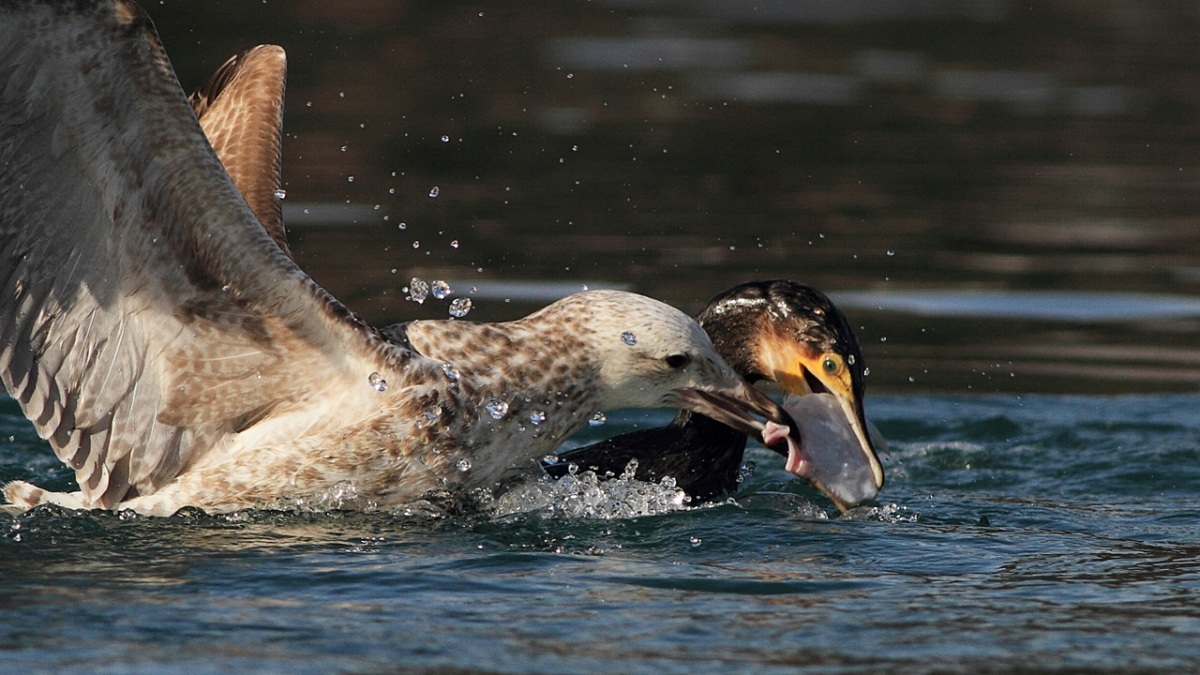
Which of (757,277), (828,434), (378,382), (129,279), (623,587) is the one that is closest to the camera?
(623,587)

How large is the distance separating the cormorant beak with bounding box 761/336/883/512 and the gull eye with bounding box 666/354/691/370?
1.20 ft

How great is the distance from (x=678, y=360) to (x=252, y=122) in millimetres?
2221

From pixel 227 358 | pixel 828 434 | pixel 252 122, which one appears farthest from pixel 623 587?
pixel 252 122

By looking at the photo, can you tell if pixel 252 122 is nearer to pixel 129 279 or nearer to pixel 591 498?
pixel 129 279

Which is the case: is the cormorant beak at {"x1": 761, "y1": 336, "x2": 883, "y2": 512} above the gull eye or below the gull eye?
below

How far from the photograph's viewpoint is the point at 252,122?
732 centimetres

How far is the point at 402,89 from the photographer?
1496cm

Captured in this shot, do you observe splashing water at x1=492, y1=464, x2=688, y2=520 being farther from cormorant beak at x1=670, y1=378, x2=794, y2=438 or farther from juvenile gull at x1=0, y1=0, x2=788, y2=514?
cormorant beak at x1=670, y1=378, x2=794, y2=438

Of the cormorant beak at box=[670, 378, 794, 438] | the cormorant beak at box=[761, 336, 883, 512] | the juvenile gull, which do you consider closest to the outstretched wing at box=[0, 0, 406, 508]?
the juvenile gull

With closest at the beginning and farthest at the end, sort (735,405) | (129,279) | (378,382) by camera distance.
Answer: (129,279) → (378,382) → (735,405)

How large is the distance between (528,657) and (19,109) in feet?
7.07

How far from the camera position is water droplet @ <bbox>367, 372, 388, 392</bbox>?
5.86m

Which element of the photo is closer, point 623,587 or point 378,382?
point 623,587

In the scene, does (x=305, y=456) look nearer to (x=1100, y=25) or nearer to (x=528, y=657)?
(x=528, y=657)
